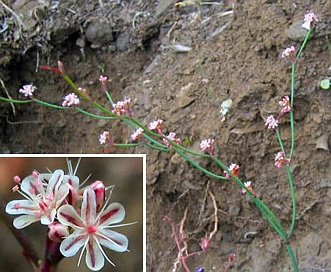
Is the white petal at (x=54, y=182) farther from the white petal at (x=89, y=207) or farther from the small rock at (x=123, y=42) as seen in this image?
the small rock at (x=123, y=42)

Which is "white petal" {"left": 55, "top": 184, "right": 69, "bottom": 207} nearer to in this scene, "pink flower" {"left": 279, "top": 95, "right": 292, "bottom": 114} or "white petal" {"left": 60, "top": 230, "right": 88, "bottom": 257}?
"white petal" {"left": 60, "top": 230, "right": 88, "bottom": 257}

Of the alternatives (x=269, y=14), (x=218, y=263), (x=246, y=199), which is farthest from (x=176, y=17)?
(x=218, y=263)

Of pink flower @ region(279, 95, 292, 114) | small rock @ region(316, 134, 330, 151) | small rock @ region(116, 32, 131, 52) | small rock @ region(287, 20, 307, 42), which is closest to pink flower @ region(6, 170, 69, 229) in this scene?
pink flower @ region(279, 95, 292, 114)

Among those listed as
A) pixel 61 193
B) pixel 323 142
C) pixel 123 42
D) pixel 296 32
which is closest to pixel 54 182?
pixel 61 193

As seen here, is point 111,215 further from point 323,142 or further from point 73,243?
point 323,142

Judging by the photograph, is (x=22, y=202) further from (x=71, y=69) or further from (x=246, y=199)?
(x=71, y=69)
